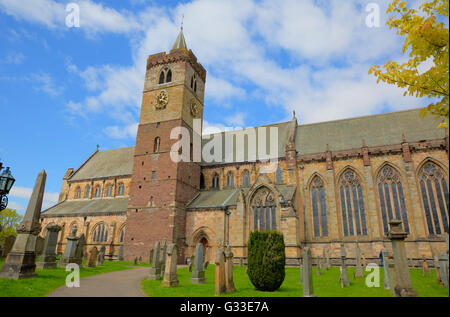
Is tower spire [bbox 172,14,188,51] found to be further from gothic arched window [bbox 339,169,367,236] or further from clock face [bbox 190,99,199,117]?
gothic arched window [bbox 339,169,367,236]

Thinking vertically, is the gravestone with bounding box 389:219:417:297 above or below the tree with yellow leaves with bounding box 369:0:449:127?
below

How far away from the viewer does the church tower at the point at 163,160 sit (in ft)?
96.8

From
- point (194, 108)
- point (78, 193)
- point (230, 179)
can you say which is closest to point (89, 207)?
point (78, 193)

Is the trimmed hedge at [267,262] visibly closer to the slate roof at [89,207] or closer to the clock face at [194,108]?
the clock face at [194,108]

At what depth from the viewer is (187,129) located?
33.7 metres

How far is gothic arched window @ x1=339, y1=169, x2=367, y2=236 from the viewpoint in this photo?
86.5 feet

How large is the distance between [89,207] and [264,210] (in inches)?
978

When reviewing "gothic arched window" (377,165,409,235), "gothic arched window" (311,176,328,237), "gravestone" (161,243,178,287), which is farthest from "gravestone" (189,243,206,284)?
"gothic arched window" (377,165,409,235)

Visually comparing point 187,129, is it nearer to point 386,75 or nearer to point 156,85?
point 156,85

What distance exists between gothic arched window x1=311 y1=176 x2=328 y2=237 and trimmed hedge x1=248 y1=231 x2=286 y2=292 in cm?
1697

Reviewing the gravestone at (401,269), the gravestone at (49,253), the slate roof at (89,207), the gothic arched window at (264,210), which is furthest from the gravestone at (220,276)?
the slate roof at (89,207)

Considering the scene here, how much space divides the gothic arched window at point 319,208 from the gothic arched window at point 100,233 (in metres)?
25.1

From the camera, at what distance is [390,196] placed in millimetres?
26234
